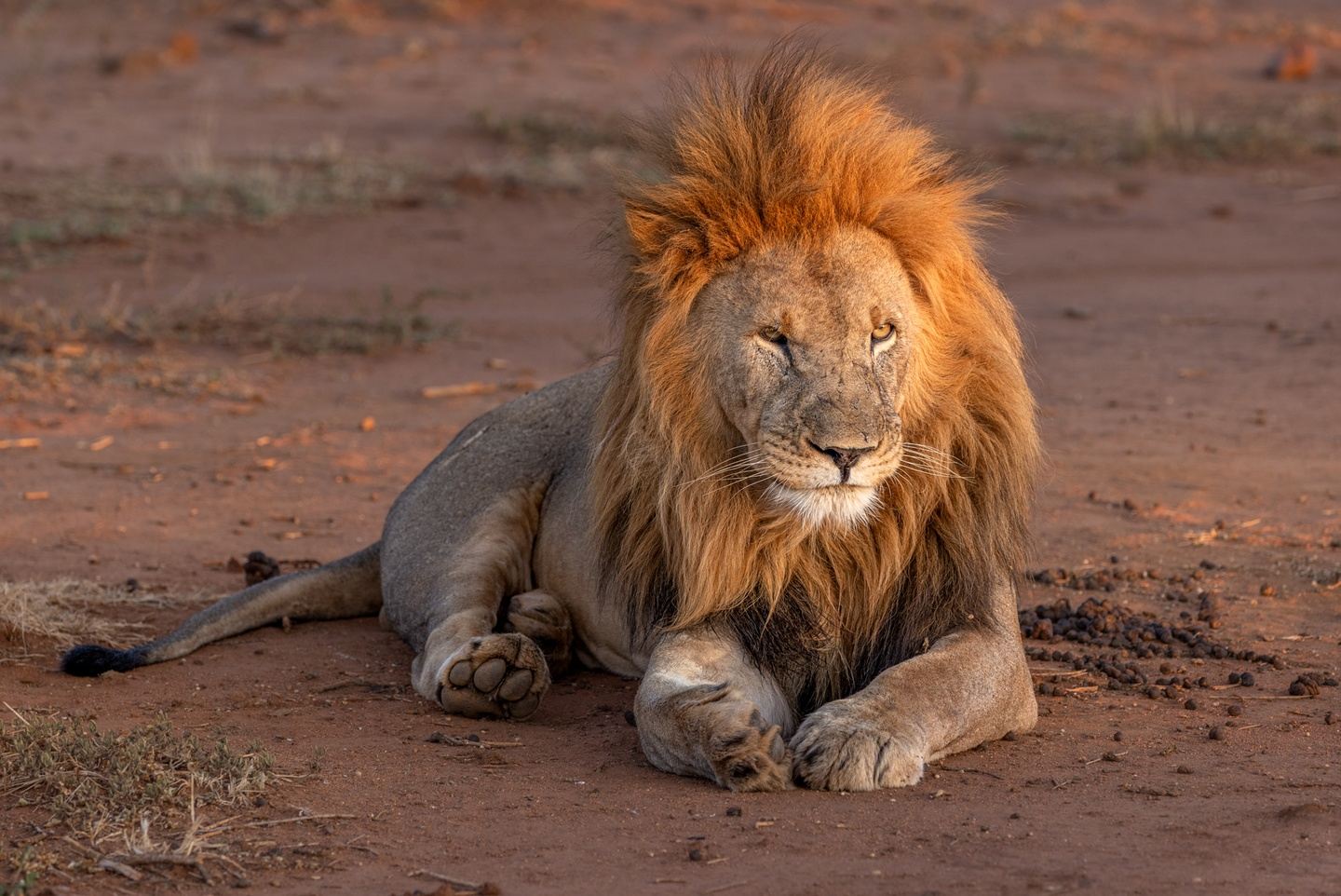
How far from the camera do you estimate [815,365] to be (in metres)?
4.00

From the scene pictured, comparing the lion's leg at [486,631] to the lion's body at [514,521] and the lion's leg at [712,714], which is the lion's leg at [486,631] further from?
the lion's leg at [712,714]

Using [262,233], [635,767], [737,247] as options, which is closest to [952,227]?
[737,247]

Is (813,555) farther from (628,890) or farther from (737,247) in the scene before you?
(628,890)

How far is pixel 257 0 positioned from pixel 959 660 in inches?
693

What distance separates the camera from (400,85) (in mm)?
17375

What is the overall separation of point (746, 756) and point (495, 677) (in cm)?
96

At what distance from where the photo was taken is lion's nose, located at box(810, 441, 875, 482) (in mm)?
3867

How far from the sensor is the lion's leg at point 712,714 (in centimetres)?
386

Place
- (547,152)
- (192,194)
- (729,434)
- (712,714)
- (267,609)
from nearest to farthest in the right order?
(712,714) → (729,434) → (267,609) → (192,194) → (547,152)

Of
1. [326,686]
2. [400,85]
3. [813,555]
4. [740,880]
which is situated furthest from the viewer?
[400,85]

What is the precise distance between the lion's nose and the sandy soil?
0.67 metres

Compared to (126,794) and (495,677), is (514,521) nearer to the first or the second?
(495,677)

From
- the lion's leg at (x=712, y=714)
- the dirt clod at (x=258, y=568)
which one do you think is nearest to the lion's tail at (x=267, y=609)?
the dirt clod at (x=258, y=568)

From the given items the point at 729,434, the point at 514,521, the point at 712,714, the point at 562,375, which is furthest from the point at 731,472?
the point at 562,375
